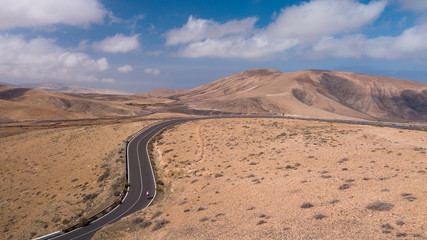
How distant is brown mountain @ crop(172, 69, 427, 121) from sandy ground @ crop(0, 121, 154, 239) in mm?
78857

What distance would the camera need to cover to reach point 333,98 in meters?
154

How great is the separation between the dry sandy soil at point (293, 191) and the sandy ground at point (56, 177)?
8.60 meters

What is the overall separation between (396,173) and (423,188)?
4.92 meters

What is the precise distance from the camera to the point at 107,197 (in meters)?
30.5

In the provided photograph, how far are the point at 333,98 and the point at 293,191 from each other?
149936 millimetres

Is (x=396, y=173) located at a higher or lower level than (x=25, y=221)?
higher

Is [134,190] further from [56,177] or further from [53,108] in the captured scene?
[53,108]

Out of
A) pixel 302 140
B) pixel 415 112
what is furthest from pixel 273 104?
pixel 302 140

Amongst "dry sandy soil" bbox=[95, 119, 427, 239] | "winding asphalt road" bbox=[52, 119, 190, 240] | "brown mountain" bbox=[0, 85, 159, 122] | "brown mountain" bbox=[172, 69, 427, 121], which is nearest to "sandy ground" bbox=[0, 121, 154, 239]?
"winding asphalt road" bbox=[52, 119, 190, 240]

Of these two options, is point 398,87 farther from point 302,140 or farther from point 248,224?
point 248,224

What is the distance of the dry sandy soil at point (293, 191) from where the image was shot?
46.5 feet

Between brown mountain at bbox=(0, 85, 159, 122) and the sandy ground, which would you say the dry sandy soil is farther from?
brown mountain at bbox=(0, 85, 159, 122)

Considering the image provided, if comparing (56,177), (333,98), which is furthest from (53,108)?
(333,98)

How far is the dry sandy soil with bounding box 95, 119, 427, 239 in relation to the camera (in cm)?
1419
